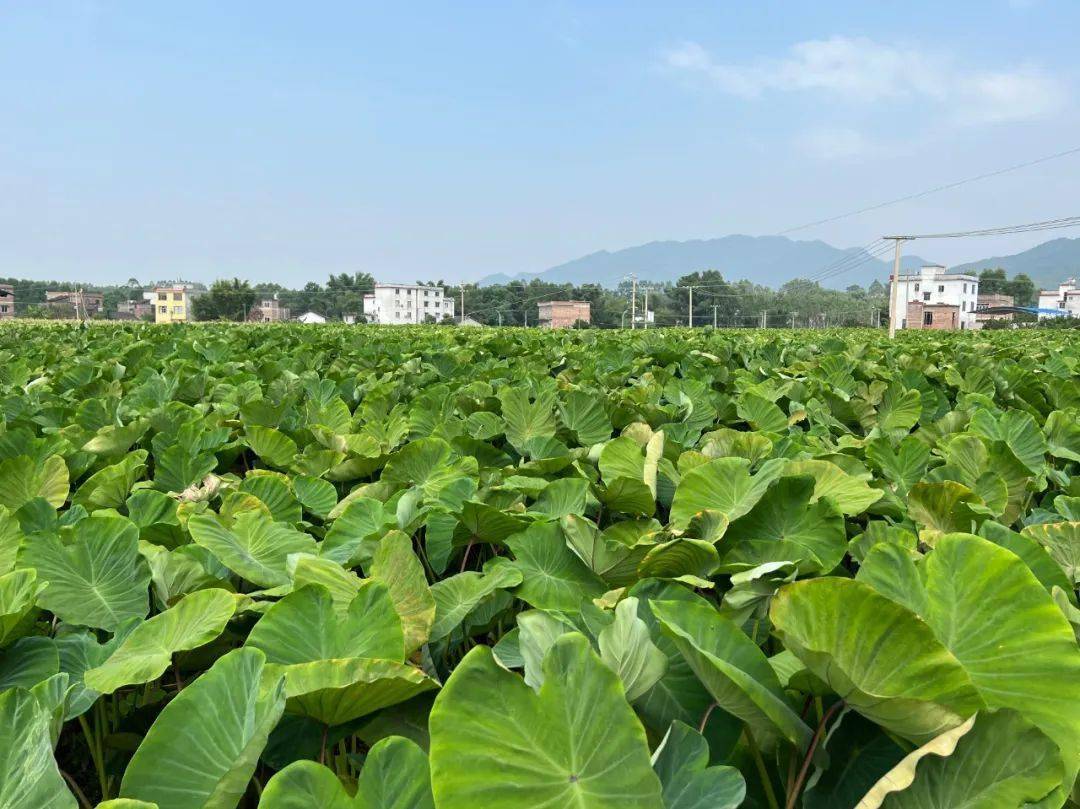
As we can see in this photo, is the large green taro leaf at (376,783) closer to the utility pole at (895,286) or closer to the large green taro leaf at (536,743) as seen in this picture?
the large green taro leaf at (536,743)

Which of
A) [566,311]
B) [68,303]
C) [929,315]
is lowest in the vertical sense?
[929,315]

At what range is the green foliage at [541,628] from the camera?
0.49 m

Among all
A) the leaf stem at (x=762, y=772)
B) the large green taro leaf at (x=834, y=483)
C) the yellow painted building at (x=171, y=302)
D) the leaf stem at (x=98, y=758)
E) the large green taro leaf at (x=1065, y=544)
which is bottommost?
the leaf stem at (x=98, y=758)

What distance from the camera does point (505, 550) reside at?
120 cm

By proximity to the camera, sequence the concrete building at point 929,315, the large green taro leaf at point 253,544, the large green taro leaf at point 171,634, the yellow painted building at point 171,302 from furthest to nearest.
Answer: the yellow painted building at point 171,302 < the concrete building at point 929,315 < the large green taro leaf at point 253,544 < the large green taro leaf at point 171,634

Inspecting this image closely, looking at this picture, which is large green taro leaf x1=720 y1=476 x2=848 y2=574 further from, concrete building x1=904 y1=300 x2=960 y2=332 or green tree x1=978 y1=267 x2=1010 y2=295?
green tree x1=978 y1=267 x2=1010 y2=295

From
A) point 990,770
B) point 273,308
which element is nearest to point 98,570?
point 990,770

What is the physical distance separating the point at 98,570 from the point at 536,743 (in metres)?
0.67

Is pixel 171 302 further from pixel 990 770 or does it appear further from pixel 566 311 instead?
pixel 990 770

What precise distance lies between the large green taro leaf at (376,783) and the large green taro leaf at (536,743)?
2.5 inches

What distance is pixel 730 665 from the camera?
547 millimetres

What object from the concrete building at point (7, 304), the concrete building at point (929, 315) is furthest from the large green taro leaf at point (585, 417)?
the concrete building at point (7, 304)

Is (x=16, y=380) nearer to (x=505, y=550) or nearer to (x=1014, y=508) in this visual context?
(x=505, y=550)

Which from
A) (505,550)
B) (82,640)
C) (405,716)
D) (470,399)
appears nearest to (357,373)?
(470,399)
